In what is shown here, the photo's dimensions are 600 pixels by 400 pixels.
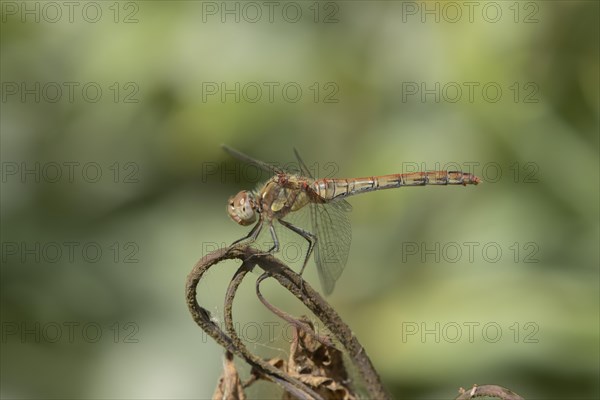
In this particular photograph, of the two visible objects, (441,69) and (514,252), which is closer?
(514,252)

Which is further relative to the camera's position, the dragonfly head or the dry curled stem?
the dragonfly head

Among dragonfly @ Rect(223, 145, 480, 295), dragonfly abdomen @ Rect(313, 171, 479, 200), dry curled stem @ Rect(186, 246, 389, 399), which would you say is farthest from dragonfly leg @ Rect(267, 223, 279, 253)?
dry curled stem @ Rect(186, 246, 389, 399)

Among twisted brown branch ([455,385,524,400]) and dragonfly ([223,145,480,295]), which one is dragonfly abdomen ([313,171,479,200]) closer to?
dragonfly ([223,145,480,295])

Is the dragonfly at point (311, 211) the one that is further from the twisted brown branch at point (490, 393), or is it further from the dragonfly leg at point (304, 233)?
the twisted brown branch at point (490, 393)

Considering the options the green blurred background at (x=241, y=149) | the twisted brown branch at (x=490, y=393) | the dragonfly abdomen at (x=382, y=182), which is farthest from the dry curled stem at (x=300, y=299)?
the green blurred background at (x=241, y=149)

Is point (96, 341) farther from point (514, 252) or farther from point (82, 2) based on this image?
point (514, 252)

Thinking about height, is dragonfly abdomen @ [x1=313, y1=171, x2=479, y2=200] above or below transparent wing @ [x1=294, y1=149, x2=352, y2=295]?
above

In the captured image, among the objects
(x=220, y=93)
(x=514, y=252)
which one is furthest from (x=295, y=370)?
(x=220, y=93)
